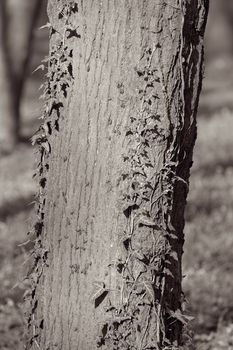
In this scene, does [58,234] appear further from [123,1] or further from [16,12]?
[16,12]

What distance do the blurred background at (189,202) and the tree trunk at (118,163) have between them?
28cm

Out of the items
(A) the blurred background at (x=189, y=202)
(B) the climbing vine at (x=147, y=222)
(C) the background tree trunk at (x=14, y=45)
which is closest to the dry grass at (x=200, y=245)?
(A) the blurred background at (x=189, y=202)

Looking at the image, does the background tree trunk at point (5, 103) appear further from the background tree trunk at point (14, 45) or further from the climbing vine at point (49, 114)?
the climbing vine at point (49, 114)

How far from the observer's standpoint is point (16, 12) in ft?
49.6

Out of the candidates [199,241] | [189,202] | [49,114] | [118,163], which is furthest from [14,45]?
[118,163]

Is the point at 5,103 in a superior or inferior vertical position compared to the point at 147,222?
superior

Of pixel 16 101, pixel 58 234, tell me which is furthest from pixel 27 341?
pixel 16 101

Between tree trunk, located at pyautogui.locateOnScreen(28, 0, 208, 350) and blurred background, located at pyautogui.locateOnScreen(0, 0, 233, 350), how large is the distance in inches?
11.1

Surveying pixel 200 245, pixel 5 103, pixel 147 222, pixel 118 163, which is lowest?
pixel 147 222

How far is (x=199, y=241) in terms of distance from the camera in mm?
8188

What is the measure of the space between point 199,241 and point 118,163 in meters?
4.84

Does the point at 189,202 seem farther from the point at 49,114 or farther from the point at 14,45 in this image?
the point at 14,45

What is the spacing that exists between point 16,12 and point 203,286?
9.71 m

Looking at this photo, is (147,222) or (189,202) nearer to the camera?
(147,222)
